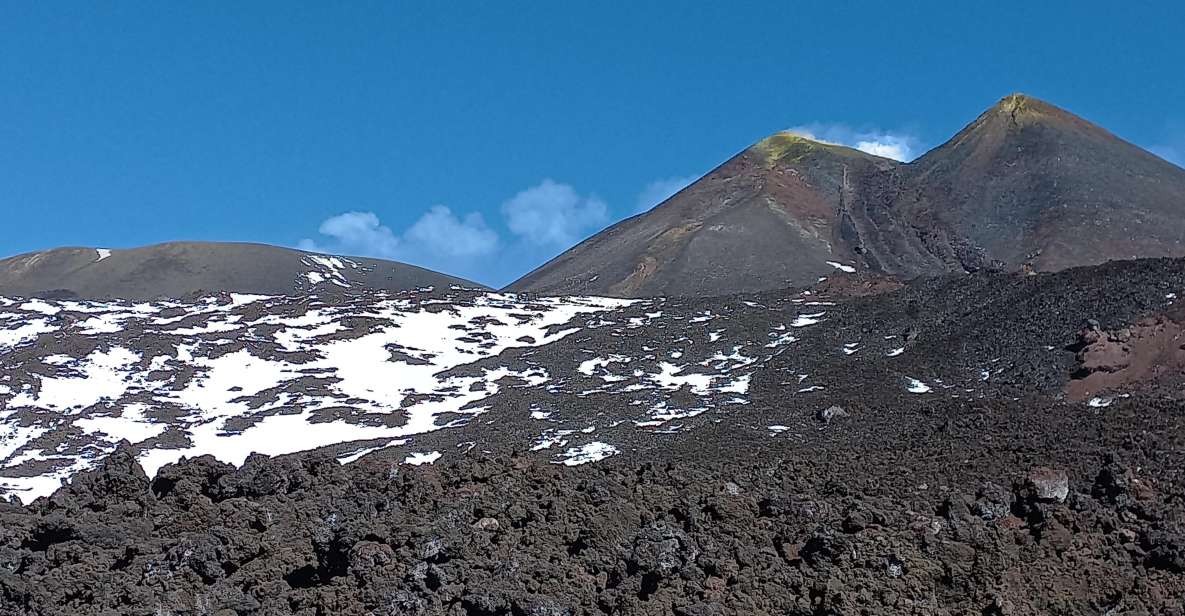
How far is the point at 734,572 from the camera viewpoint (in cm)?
796

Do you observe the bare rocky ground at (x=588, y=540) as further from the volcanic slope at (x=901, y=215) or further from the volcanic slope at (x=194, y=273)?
the volcanic slope at (x=194, y=273)

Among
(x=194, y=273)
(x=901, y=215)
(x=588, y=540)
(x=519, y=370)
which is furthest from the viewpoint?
(x=194, y=273)

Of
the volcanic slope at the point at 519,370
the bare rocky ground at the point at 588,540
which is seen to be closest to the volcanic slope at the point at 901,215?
the volcanic slope at the point at 519,370

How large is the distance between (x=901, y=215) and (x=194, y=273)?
56.7 meters

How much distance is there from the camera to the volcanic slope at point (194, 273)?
92.9 m

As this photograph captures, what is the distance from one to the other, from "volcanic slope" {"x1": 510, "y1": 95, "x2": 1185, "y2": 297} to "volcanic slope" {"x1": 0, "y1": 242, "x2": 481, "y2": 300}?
16309 millimetres

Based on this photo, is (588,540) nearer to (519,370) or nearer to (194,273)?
(519,370)

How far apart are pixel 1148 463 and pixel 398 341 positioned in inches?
951

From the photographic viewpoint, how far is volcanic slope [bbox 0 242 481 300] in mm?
92938

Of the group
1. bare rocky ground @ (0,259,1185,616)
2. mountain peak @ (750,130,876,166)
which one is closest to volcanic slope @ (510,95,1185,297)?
mountain peak @ (750,130,876,166)

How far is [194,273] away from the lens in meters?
97.6

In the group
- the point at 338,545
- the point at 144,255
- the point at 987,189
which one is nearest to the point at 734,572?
the point at 338,545

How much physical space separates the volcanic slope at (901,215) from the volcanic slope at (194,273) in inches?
642

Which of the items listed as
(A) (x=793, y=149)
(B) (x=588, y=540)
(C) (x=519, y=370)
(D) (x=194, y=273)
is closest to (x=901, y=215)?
(A) (x=793, y=149)
